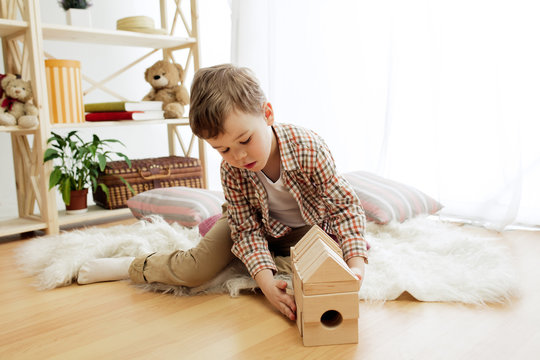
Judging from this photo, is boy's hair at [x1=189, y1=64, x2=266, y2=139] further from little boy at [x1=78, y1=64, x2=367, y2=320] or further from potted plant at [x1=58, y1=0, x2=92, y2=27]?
potted plant at [x1=58, y1=0, x2=92, y2=27]

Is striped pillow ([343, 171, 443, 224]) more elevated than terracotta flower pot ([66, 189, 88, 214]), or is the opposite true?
striped pillow ([343, 171, 443, 224])

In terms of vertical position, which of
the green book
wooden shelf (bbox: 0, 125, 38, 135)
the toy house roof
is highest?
the green book

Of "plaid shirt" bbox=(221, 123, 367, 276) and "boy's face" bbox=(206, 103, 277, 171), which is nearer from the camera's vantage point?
→ "boy's face" bbox=(206, 103, 277, 171)

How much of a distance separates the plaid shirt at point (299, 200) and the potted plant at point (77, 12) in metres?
1.38

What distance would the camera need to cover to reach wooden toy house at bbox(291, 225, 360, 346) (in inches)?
35.7

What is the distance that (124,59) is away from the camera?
2.77 metres

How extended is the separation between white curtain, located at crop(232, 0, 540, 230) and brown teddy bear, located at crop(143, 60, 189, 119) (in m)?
0.42

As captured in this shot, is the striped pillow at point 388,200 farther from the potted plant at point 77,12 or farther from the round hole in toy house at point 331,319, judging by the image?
the potted plant at point 77,12

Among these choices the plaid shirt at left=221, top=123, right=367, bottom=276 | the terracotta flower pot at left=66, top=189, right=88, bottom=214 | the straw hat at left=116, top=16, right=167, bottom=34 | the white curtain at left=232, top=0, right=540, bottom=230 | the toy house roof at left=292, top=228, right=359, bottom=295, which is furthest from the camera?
the straw hat at left=116, top=16, right=167, bottom=34

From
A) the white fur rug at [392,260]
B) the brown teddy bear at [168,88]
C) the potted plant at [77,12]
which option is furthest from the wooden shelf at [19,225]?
the potted plant at [77,12]

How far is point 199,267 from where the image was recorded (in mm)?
1240

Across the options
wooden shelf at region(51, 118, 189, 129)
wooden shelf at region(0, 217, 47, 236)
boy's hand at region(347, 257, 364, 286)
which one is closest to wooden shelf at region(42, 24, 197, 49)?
wooden shelf at region(51, 118, 189, 129)

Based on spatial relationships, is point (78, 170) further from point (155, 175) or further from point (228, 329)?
point (228, 329)

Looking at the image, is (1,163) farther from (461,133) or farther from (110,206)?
(461,133)
